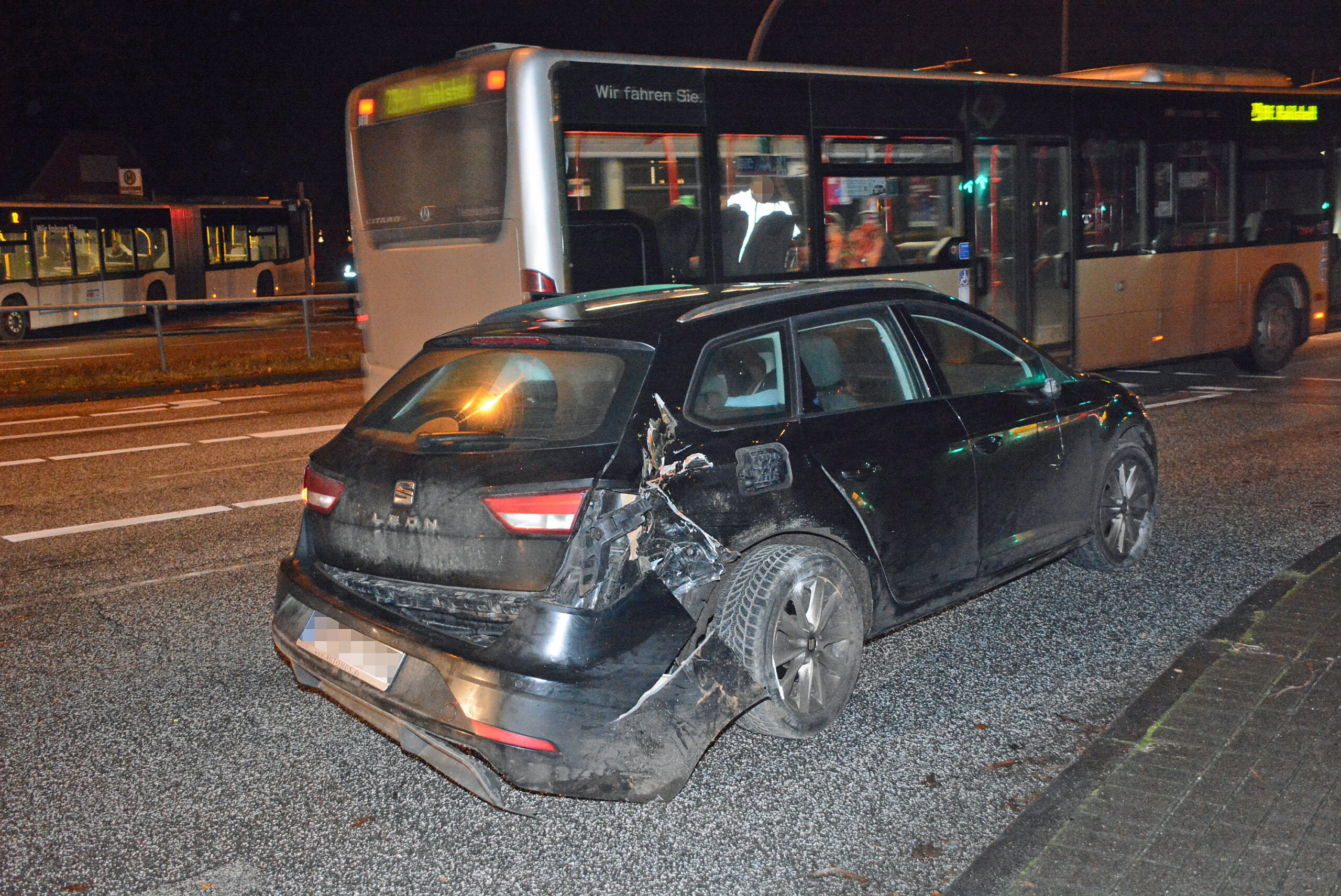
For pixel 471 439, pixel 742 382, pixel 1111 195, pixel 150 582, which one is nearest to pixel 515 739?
pixel 471 439

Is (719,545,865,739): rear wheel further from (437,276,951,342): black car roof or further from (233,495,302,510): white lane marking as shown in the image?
(233,495,302,510): white lane marking

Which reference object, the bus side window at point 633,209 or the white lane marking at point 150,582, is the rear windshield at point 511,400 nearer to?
the white lane marking at point 150,582

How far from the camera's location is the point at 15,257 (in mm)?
27016

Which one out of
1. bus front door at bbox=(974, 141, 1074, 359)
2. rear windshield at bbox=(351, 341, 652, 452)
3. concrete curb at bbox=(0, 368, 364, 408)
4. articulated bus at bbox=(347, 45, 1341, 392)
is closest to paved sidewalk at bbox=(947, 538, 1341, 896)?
rear windshield at bbox=(351, 341, 652, 452)

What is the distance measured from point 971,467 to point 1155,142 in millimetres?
9523

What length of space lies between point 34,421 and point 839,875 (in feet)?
44.1

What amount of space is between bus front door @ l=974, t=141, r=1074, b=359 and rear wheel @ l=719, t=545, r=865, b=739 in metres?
7.81

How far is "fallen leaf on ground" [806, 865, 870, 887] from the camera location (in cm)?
346

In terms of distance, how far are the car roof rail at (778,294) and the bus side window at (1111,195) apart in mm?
8114

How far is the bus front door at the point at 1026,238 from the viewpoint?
11.8 m

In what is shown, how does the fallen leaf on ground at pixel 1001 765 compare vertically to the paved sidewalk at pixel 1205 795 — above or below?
below

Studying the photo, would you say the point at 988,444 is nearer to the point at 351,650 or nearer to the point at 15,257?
the point at 351,650

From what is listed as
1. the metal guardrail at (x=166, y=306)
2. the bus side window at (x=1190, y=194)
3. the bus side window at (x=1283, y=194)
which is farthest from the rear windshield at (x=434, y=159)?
the bus side window at (x=1283, y=194)

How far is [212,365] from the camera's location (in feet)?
62.8
